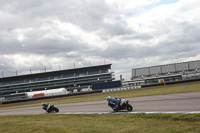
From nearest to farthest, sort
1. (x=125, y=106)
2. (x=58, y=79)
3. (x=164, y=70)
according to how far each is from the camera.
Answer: (x=125, y=106), (x=58, y=79), (x=164, y=70)

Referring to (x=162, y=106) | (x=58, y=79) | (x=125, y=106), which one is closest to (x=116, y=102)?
(x=125, y=106)

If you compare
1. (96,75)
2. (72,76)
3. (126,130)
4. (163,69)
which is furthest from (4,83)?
(126,130)

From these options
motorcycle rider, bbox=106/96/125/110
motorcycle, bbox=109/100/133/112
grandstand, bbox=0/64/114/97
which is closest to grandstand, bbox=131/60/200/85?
grandstand, bbox=0/64/114/97

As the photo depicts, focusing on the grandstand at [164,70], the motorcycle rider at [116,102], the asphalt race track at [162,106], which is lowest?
the asphalt race track at [162,106]

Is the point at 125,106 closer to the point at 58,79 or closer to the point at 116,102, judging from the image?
the point at 116,102

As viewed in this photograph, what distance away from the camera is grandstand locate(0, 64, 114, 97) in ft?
322

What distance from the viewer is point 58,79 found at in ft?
326

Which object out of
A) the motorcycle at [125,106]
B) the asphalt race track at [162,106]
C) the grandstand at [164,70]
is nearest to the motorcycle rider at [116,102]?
the motorcycle at [125,106]

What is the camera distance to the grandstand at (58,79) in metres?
98.0

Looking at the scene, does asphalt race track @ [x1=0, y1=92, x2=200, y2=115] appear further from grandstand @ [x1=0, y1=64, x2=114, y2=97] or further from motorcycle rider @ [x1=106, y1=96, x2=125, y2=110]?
grandstand @ [x1=0, y1=64, x2=114, y2=97]

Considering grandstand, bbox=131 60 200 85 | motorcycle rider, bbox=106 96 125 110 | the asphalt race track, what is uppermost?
grandstand, bbox=131 60 200 85

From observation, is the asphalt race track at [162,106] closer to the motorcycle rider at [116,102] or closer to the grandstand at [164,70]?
the motorcycle rider at [116,102]

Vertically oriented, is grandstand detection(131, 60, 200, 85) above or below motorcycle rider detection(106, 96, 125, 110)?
above

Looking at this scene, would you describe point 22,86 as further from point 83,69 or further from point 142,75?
point 142,75
